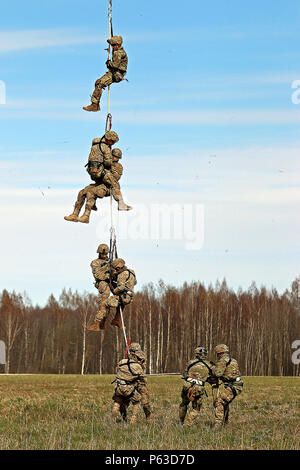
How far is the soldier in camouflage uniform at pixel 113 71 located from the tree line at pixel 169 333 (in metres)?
65.3

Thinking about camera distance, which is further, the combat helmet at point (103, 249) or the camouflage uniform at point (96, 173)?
the combat helmet at point (103, 249)

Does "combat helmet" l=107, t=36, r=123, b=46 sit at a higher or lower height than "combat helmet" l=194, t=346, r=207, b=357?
higher

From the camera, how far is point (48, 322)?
106 metres

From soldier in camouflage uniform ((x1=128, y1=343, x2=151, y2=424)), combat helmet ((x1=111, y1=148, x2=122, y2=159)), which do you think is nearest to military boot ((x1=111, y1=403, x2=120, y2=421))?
soldier in camouflage uniform ((x1=128, y1=343, x2=151, y2=424))

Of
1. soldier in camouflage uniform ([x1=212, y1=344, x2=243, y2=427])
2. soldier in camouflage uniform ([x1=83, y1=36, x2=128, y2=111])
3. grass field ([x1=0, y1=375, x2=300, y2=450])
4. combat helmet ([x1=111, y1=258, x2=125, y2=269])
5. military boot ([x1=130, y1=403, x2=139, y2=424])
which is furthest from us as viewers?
soldier in camouflage uniform ([x1=83, y1=36, x2=128, y2=111])

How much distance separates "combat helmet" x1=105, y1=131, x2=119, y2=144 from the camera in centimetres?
2047

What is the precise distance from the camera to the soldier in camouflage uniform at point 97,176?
20141mm

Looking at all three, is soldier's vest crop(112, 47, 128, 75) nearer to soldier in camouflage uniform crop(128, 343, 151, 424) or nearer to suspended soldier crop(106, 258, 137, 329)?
suspended soldier crop(106, 258, 137, 329)

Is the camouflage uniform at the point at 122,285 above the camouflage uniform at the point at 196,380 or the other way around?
above

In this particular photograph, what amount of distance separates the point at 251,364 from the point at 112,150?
7251 cm

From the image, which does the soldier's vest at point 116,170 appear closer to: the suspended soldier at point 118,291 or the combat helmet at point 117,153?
the combat helmet at point 117,153

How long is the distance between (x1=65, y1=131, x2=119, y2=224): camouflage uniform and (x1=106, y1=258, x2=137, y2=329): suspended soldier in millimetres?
1525

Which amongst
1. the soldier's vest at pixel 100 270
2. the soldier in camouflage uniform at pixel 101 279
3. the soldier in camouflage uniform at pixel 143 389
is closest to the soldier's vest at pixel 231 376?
the soldier in camouflage uniform at pixel 143 389
